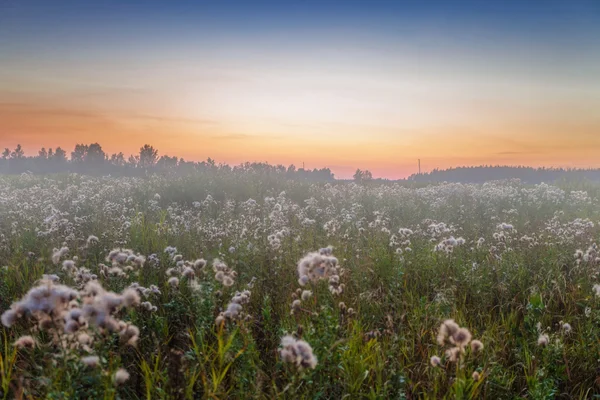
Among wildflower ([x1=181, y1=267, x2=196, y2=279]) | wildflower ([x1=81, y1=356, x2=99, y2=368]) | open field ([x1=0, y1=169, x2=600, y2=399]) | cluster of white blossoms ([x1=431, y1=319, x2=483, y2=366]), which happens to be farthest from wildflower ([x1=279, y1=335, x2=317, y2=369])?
wildflower ([x1=181, y1=267, x2=196, y2=279])

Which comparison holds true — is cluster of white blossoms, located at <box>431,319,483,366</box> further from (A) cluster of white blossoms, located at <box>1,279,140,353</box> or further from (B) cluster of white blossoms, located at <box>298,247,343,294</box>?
(A) cluster of white blossoms, located at <box>1,279,140,353</box>

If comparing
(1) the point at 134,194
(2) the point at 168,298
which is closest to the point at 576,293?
(2) the point at 168,298

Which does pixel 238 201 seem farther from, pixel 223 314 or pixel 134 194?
pixel 223 314

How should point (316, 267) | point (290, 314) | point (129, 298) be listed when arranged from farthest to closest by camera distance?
point (290, 314)
point (316, 267)
point (129, 298)

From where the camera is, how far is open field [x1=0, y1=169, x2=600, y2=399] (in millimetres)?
2646

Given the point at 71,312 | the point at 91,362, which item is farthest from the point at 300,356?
the point at 71,312

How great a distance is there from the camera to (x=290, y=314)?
446 centimetres

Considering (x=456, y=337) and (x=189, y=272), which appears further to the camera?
(x=189, y=272)

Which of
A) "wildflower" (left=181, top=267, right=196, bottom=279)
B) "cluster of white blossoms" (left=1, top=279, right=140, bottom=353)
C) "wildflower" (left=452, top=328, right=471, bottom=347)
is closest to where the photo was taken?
"cluster of white blossoms" (left=1, top=279, right=140, bottom=353)

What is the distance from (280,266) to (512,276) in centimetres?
326

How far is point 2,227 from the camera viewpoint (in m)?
10.0

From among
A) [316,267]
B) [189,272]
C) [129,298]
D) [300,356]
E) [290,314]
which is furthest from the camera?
[290,314]

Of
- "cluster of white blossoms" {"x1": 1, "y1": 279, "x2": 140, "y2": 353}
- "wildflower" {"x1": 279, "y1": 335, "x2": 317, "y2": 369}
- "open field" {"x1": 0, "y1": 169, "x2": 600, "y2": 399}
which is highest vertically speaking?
"cluster of white blossoms" {"x1": 1, "y1": 279, "x2": 140, "y2": 353}

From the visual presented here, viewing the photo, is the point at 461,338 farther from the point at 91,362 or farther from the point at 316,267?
the point at 91,362
